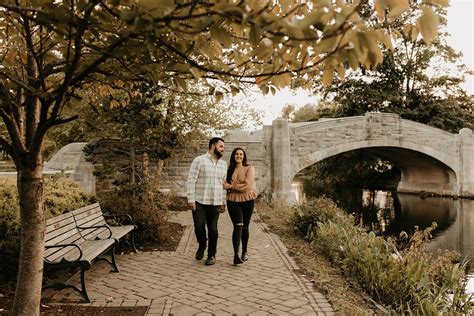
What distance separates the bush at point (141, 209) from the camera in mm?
6887

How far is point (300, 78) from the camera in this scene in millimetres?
2857

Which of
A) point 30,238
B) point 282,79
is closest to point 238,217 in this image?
point 30,238

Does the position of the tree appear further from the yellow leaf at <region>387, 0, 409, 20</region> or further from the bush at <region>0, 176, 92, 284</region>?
the bush at <region>0, 176, 92, 284</region>

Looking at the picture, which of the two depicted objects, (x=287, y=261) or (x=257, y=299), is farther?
(x=287, y=261)

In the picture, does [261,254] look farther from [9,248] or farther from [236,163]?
[9,248]

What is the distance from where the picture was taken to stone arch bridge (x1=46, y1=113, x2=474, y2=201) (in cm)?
1423

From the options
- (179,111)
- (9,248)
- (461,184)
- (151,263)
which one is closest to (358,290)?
(151,263)

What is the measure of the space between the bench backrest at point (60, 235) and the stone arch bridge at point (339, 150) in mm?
6495

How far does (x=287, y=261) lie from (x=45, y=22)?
4.74 metres

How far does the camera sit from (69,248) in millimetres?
4668

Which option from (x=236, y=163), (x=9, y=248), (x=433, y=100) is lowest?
(x=9, y=248)

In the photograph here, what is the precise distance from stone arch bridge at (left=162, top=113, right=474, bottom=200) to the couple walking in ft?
27.4

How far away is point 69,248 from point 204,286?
58.4 inches

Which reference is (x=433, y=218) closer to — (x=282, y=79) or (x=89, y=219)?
(x=89, y=219)
